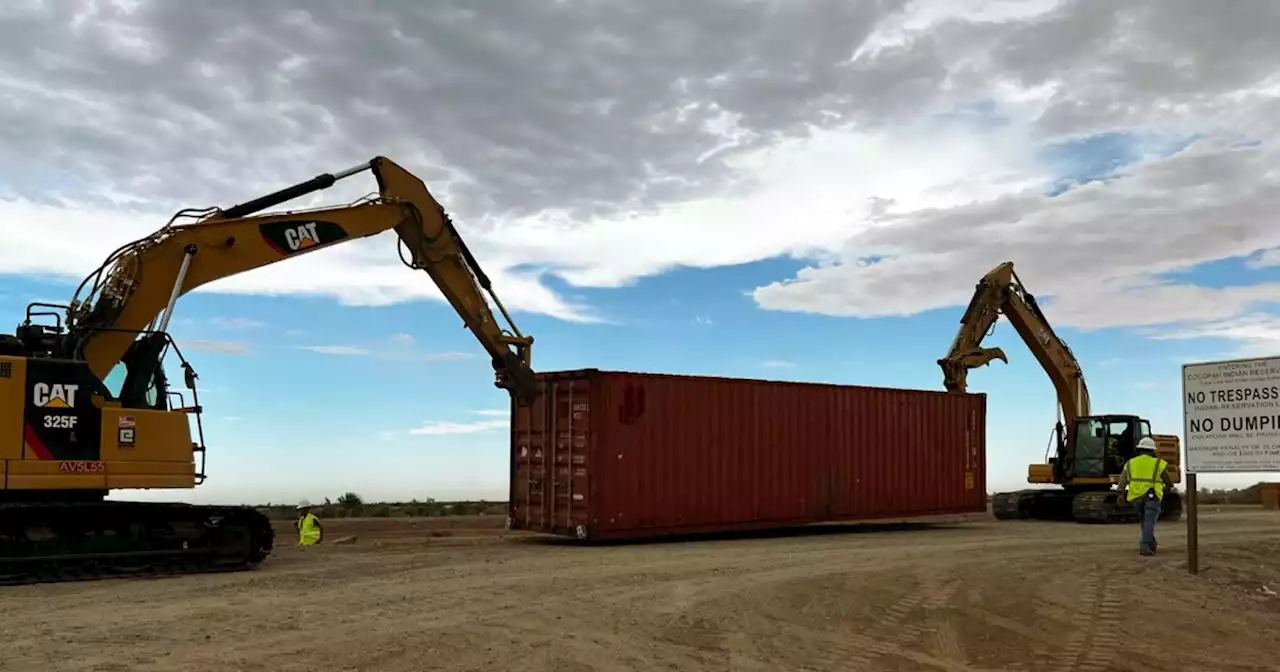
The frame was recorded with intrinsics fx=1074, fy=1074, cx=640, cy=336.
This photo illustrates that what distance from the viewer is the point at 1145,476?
15.5 metres

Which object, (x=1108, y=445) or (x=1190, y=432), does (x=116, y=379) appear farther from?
(x=1108, y=445)

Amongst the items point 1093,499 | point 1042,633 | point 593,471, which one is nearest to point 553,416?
point 593,471

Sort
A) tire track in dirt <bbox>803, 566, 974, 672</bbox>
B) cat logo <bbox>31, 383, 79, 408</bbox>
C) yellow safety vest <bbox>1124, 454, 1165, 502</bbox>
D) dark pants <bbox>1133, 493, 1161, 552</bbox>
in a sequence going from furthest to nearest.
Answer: yellow safety vest <bbox>1124, 454, 1165, 502</bbox> < dark pants <bbox>1133, 493, 1161, 552</bbox> < cat logo <bbox>31, 383, 79, 408</bbox> < tire track in dirt <bbox>803, 566, 974, 672</bbox>

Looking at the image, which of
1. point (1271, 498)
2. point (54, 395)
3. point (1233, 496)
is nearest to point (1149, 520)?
point (54, 395)

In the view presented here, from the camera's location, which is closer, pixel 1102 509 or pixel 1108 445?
pixel 1102 509

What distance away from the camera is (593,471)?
17.3m

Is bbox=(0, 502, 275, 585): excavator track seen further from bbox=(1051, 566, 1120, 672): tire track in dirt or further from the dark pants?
the dark pants

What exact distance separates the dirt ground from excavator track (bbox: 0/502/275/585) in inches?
16.1

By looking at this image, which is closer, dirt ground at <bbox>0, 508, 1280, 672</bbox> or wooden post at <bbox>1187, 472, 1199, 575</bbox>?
dirt ground at <bbox>0, 508, 1280, 672</bbox>

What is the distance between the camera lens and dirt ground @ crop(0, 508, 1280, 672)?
8.40 metres

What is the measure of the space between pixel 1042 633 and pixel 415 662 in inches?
226

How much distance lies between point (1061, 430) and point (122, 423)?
21778 mm

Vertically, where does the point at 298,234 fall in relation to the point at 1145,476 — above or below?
above

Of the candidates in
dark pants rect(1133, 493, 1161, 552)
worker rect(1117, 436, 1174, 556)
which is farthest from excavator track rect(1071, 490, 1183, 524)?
dark pants rect(1133, 493, 1161, 552)
